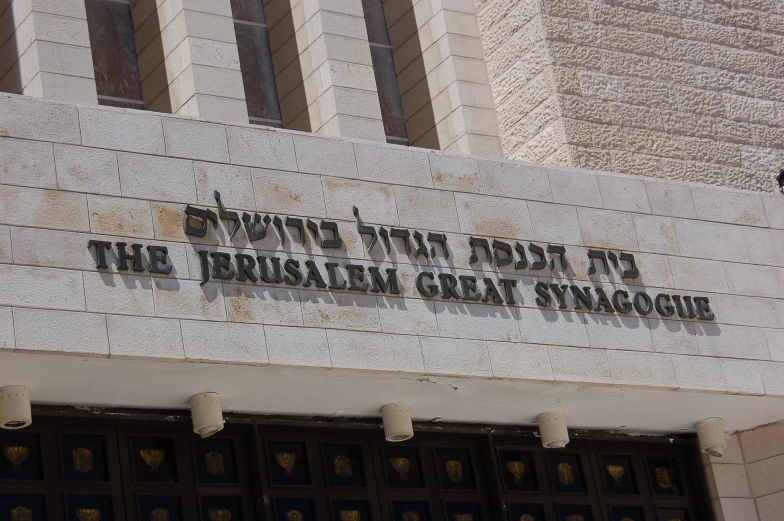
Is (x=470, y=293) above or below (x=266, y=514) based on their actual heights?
above

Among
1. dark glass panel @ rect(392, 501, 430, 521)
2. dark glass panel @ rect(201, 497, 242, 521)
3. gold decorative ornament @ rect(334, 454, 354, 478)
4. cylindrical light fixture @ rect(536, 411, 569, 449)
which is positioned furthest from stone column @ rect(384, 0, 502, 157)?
dark glass panel @ rect(201, 497, 242, 521)

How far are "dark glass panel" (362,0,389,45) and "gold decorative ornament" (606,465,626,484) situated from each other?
181 inches

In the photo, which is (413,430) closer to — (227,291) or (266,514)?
(266,514)

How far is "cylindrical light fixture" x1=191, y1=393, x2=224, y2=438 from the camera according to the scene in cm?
1045

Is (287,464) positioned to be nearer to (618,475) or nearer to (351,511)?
(351,511)

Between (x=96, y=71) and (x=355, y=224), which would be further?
(x=96, y=71)

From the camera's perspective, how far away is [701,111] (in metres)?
13.8

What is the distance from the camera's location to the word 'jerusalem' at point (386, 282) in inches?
386

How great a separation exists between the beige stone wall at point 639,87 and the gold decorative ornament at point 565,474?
2.63 metres

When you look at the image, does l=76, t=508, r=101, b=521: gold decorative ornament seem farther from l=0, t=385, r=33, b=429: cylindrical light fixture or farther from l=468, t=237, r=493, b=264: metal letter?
l=468, t=237, r=493, b=264: metal letter

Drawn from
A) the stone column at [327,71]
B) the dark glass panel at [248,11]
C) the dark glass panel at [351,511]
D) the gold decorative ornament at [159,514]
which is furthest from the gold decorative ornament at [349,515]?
the dark glass panel at [248,11]

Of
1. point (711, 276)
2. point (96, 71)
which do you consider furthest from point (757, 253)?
point (96, 71)

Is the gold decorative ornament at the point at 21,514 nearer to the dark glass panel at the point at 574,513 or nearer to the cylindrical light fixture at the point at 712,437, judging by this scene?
the dark glass panel at the point at 574,513

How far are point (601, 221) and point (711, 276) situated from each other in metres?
1.14
